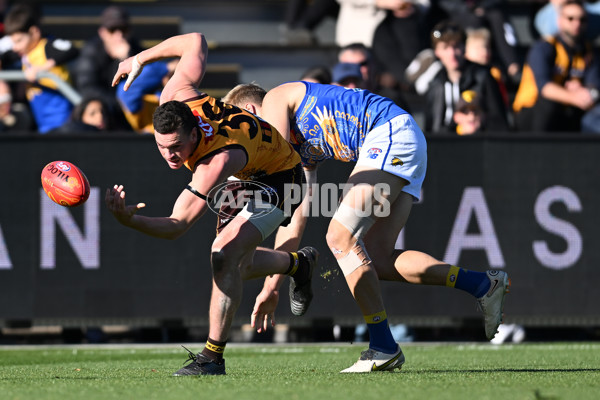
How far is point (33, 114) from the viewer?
11.2 meters

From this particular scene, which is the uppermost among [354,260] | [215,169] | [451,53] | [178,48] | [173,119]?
[451,53]

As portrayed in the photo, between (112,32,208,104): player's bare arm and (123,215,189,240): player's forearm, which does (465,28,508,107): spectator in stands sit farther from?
(123,215,189,240): player's forearm

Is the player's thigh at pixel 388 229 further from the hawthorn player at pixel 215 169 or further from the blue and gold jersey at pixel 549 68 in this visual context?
the blue and gold jersey at pixel 549 68

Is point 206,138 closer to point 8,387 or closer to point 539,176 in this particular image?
A: point 8,387

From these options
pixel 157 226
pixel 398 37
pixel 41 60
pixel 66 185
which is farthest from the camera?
pixel 398 37

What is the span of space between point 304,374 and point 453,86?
4.80m

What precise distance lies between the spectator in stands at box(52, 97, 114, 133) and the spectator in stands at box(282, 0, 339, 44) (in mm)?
3700

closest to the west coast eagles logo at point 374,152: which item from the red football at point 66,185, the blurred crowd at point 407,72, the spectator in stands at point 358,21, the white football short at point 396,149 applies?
the white football short at point 396,149

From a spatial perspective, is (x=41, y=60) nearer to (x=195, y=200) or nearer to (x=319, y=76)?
(x=319, y=76)

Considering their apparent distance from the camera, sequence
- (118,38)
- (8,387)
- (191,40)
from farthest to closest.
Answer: (118,38), (191,40), (8,387)

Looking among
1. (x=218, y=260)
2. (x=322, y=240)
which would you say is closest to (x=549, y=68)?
(x=322, y=240)

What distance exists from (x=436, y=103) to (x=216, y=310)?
498 cm

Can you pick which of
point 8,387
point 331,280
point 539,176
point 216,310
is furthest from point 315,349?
point 8,387

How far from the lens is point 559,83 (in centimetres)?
1097
